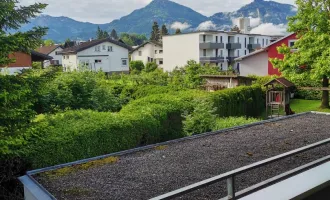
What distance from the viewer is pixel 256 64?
95.9 ft

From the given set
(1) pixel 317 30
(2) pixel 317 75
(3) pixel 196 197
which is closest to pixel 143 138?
(3) pixel 196 197

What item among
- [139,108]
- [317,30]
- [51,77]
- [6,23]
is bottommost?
[139,108]

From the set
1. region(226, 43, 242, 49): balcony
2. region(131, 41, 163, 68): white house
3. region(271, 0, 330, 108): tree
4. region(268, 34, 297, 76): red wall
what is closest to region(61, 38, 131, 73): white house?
region(131, 41, 163, 68): white house

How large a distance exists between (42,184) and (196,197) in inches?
87.8

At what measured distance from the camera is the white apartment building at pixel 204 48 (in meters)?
43.8

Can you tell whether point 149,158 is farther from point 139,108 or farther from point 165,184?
point 139,108

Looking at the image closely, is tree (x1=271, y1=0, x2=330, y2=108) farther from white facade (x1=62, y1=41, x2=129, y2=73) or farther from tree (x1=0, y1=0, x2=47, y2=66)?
white facade (x1=62, y1=41, x2=129, y2=73)

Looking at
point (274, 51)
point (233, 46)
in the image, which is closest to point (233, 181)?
point (274, 51)

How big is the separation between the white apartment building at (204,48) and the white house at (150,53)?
12.4ft

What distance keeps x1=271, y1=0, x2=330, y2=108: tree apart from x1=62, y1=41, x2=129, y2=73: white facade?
2975cm

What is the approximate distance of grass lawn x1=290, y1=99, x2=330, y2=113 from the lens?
17.1m

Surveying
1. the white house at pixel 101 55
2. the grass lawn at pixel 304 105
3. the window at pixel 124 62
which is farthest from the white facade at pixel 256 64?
the window at pixel 124 62

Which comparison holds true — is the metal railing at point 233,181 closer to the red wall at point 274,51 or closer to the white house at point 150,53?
the red wall at point 274,51

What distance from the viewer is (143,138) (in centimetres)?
873
